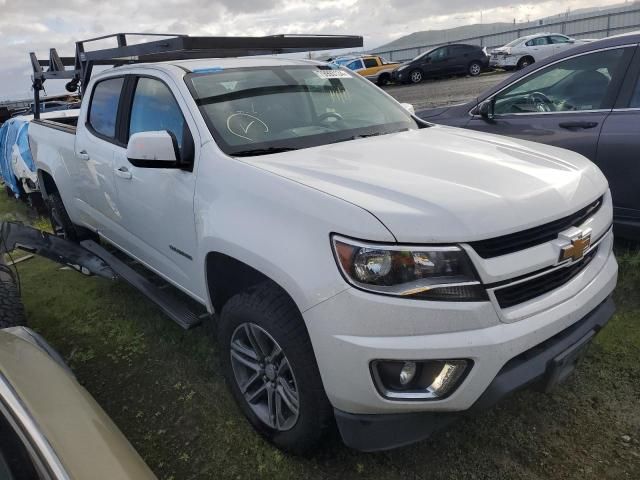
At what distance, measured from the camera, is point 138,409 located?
2920 mm

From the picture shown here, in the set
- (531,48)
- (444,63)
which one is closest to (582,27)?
(531,48)

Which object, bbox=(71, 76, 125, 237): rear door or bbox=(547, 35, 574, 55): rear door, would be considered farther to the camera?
bbox=(547, 35, 574, 55): rear door

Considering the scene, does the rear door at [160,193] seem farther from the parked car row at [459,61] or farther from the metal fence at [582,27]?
the metal fence at [582,27]

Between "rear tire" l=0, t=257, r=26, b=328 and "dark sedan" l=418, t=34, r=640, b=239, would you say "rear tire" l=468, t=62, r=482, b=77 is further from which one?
"rear tire" l=0, t=257, r=26, b=328

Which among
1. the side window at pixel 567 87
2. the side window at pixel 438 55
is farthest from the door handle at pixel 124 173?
the side window at pixel 438 55

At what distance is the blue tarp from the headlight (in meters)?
6.96

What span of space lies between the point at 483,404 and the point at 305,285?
2.55 feet

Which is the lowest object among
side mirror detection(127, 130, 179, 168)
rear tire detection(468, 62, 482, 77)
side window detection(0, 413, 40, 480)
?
rear tire detection(468, 62, 482, 77)

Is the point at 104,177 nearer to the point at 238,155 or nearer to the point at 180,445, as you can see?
the point at 238,155

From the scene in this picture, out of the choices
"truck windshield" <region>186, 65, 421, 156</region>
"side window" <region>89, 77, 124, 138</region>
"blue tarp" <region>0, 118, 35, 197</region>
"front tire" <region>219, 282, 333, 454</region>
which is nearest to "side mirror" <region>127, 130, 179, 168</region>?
"truck windshield" <region>186, 65, 421, 156</region>

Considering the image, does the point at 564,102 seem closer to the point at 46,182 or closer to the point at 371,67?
the point at 46,182

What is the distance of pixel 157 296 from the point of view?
10.7 feet

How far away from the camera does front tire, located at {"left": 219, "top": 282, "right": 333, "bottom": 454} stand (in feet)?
6.80

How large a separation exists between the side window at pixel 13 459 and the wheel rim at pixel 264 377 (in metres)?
0.98
